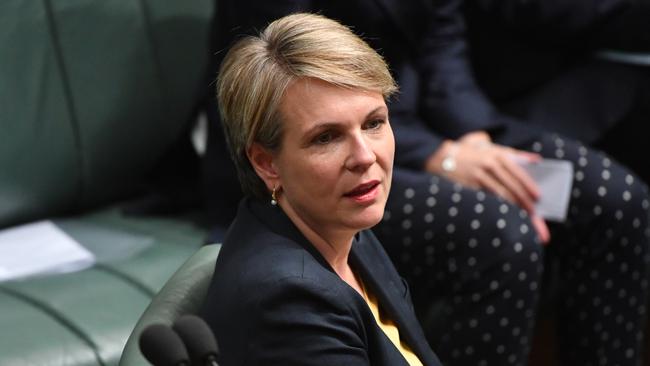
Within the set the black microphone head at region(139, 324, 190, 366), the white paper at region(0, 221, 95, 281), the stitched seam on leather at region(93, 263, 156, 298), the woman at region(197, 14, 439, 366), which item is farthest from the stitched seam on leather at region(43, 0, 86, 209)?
the black microphone head at region(139, 324, 190, 366)

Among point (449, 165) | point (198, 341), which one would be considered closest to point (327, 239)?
point (198, 341)

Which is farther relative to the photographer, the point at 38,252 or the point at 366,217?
the point at 38,252

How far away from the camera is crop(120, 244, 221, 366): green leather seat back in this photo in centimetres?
153

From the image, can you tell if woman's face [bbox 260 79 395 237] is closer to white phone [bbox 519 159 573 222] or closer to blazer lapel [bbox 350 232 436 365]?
blazer lapel [bbox 350 232 436 365]

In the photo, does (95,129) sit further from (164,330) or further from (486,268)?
(164,330)

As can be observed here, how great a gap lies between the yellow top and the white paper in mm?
912

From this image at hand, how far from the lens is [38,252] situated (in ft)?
8.14

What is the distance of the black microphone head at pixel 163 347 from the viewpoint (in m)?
1.11

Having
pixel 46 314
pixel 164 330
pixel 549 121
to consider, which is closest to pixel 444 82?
pixel 549 121

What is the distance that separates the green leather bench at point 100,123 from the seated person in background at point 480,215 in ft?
1.05

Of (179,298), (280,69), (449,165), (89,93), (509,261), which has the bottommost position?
(509,261)

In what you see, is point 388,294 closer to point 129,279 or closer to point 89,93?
point 129,279

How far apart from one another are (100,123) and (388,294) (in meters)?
1.24

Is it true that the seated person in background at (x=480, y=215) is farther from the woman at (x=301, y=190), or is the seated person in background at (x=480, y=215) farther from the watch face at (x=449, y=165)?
the woman at (x=301, y=190)
